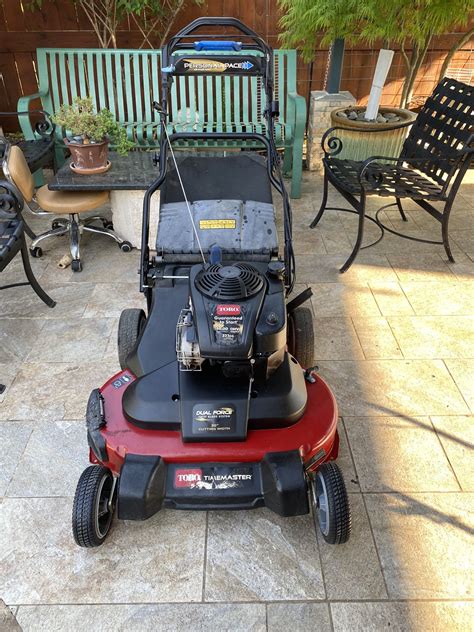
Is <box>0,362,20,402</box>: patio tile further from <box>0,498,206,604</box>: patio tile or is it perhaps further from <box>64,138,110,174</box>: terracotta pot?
<box>64,138,110,174</box>: terracotta pot

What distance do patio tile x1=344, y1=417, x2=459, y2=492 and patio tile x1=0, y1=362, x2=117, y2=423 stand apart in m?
1.24

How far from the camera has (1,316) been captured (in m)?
2.99

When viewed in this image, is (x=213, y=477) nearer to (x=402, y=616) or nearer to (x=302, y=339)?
(x=402, y=616)

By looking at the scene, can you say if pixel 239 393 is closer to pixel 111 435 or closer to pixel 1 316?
pixel 111 435

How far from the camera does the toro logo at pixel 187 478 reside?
5.35ft

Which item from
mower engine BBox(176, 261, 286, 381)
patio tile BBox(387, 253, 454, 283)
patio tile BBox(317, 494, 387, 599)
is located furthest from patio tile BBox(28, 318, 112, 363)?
patio tile BBox(387, 253, 454, 283)

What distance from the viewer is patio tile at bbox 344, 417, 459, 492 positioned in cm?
200

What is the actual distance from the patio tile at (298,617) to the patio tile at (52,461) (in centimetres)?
88

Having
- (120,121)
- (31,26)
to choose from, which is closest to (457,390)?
(120,121)

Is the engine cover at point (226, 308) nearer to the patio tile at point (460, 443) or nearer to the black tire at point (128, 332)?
the black tire at point (128, 332)

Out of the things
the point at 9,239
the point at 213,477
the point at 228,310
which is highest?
the point at 228,310

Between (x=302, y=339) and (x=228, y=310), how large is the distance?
0.81 meters

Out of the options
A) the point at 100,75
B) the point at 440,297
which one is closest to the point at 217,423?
the point at 440,297

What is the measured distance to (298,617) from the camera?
1591 mm
